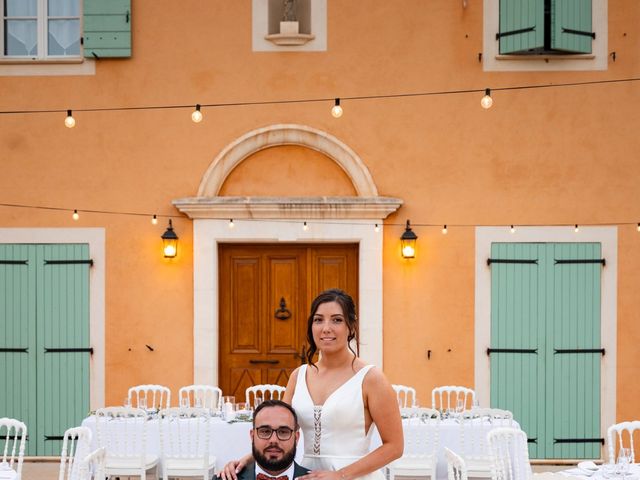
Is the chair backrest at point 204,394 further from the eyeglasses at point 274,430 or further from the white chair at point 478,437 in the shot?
the eyeglasses at point 274,430

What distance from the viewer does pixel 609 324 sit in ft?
25.8

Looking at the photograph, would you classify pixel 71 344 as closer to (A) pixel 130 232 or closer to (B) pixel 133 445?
(A) pixel 130 232

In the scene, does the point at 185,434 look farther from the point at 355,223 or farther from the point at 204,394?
the point at 355,223

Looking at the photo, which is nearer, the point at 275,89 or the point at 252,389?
the point at 252,389

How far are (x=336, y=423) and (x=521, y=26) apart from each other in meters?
5.80

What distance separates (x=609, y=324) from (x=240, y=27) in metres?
4.58

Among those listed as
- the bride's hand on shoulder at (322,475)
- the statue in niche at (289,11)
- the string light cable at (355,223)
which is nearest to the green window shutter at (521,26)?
the string light cable at (355,223)

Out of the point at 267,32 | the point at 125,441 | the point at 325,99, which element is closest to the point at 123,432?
the point at 125,441

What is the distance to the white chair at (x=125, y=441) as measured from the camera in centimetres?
626

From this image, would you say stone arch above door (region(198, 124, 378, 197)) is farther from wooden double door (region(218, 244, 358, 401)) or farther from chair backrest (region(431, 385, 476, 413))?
chair backrest (region(431, 385, 476, 413))

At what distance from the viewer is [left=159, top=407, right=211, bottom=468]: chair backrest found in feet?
20.6

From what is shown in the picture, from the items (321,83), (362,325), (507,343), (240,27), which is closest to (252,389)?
(362,325)

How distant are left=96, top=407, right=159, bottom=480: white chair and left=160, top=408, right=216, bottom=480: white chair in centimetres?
16

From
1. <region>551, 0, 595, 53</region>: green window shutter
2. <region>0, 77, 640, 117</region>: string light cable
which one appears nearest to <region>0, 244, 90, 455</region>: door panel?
<region>0, 77, 640, 117</region>: string light cable
